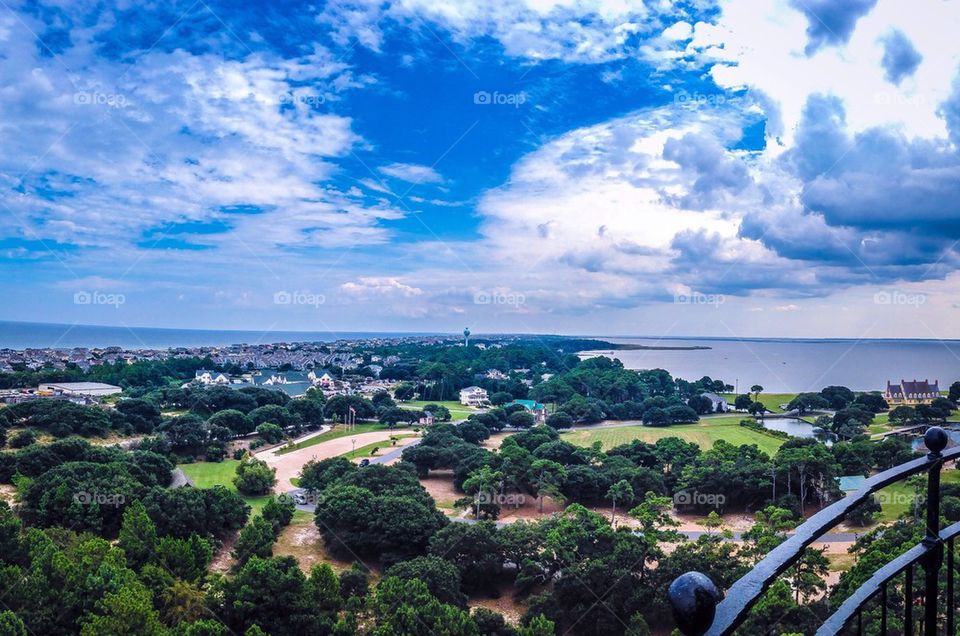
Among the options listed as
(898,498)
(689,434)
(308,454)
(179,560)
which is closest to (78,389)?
(308,454)

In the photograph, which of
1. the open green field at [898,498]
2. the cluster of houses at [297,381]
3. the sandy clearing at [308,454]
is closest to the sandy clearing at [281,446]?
the sandy clearing at [308,454]

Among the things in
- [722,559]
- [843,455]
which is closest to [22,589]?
[722,559]

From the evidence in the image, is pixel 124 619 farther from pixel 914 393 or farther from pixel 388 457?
pixel 914 393

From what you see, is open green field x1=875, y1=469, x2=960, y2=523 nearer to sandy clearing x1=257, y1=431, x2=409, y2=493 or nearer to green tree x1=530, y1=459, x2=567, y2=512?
green tree x1=530, y1=459, x2=567, y2=512

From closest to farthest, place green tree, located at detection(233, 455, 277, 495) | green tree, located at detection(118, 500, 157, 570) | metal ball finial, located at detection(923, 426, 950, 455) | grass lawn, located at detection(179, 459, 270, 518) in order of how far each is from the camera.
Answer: metal ball finial, located at detection(923, 426, 950, 455), green tree, located at detection(118, 500, 157, 570), grass lawn, located at detection(179, 459, 270, 518), green tree, located at detection(233, 455, 277, 495)

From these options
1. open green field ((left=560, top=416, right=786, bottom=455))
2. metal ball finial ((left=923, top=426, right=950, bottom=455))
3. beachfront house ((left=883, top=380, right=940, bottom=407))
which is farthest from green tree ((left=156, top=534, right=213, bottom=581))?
beachfront house ((left=883, top=380, right=940, bottom=407))

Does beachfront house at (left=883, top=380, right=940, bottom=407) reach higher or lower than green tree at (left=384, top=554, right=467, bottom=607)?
higher

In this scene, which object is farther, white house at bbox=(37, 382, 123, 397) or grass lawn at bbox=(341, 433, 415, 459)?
white house at bbox=(37, 382, 123, 397)

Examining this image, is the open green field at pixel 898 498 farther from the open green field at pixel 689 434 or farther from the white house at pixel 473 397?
the white house at pixel 473 397
